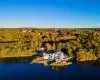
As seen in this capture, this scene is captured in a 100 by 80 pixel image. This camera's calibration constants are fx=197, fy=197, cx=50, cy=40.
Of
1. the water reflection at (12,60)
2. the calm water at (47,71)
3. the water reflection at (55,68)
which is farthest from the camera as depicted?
the water reflection at (12,60)

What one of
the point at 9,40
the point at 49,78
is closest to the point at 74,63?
the point at 49,78

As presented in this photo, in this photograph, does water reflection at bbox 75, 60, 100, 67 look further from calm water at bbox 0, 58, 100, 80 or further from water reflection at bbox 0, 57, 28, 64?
water reflection at bbox 0, 57, 28, 64

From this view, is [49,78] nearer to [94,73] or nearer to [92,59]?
[94,73]

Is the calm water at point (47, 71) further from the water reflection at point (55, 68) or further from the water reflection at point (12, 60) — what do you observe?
the water reflection at point (12, 60)

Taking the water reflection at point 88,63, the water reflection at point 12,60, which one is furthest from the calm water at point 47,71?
the water reflection at point 12,60

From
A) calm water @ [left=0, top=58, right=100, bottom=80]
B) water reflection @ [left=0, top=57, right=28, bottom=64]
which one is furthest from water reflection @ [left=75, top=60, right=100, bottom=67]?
water reflection @ [left=0, top=57, right=28, bottom=64]

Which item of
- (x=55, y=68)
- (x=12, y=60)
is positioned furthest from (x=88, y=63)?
(x=12, y=60)

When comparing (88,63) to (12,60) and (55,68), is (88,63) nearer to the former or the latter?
(55,68)

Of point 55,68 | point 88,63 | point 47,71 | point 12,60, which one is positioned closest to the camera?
point 47,71
